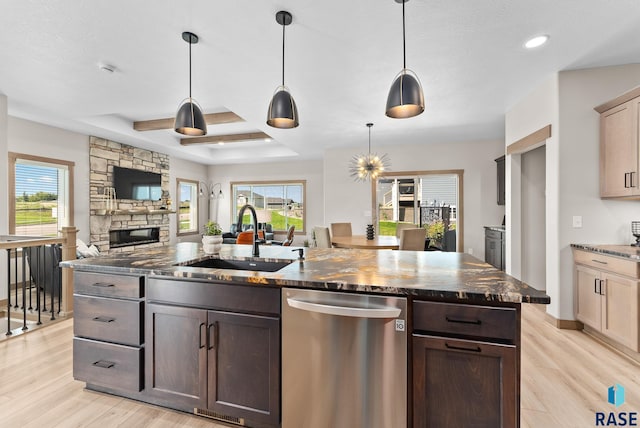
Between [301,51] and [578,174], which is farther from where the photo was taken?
[578,174]

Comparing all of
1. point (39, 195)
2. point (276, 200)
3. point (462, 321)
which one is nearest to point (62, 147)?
point (39, 195)

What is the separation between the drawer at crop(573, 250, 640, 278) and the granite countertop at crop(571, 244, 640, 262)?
0.13ft

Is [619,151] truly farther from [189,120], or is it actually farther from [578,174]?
[189,120]

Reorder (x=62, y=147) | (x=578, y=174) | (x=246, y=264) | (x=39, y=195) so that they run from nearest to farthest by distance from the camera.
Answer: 1. (x=246, y=264)
2. (x=578, y=174)
3. (x=39, y=195)
4. (x=62, y=147)

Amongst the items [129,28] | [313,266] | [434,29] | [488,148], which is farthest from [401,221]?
[129,28]

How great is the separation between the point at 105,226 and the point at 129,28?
191 inches

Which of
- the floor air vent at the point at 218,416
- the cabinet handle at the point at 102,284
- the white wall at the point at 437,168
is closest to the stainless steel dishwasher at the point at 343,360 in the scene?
the floor air vent at the point at 218,416

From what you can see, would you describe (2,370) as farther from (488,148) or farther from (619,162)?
(488,148)

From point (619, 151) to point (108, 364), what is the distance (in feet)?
14.6

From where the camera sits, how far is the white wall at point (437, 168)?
614 cm

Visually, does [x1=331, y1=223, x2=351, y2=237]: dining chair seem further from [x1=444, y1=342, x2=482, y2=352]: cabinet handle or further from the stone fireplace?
[x1=444, y1=342, x2=482, y2=352]: cabinet handle

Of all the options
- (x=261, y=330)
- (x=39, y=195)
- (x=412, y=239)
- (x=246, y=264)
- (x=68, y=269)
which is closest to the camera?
(x=261, y=330)

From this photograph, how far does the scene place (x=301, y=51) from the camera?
2646mm

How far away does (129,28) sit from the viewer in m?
2.34
